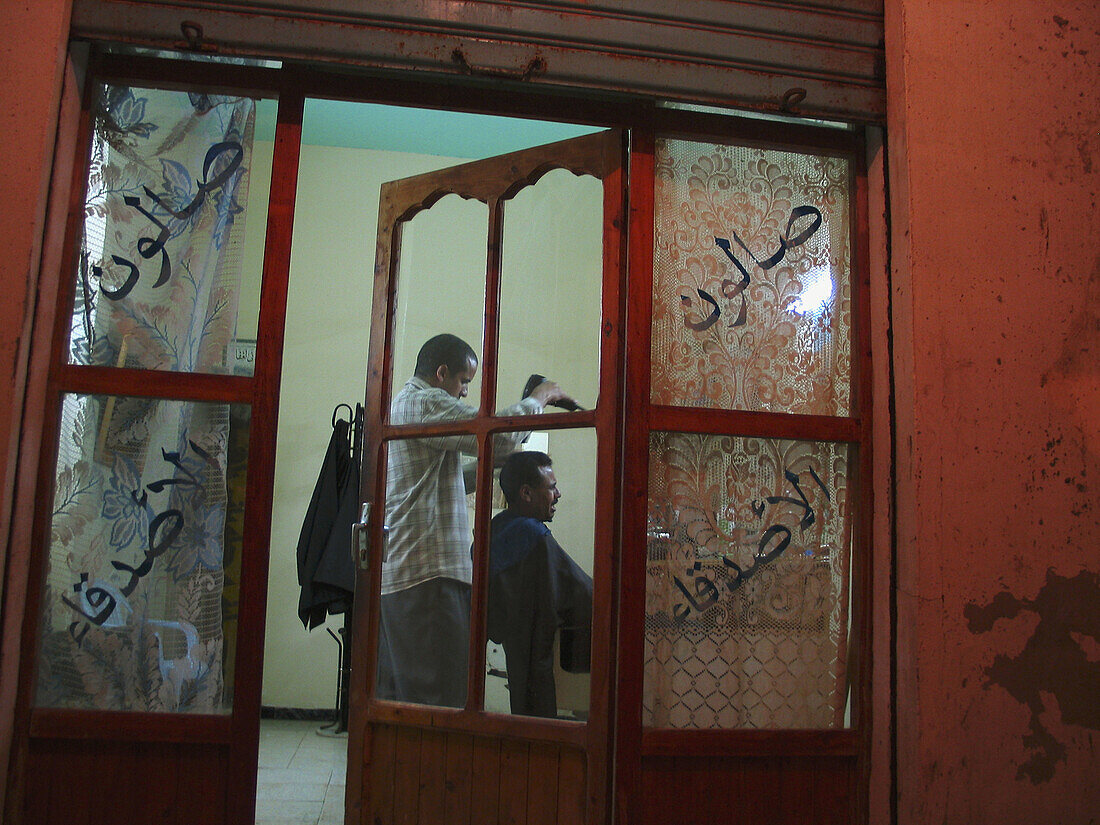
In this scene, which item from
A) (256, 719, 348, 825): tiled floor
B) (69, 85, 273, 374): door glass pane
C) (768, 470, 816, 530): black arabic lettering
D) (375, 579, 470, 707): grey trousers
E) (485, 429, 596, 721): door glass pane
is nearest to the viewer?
(69, 85, 273, 374): door glass pane

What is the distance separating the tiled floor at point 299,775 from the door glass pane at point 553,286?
1808 mm

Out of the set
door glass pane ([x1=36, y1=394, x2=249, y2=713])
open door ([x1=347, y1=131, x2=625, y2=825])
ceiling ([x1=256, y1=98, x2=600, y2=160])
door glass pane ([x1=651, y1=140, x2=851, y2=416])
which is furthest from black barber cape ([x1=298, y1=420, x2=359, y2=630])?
ceiling ([x1=256, y1=98, x2=600, y2=160])

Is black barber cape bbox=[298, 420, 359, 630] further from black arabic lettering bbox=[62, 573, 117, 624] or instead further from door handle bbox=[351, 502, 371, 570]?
black arabic lettering bbox=[62, 573, 117, 624]

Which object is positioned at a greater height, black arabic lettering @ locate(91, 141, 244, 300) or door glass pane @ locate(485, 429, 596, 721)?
black arabic lettering @ locate(91, 141, 244, 300)

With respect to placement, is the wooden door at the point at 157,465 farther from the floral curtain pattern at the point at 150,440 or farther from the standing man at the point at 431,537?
the standing man at the point at 431,537

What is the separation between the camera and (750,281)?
Answer: 2.00 m

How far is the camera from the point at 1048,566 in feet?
5.88

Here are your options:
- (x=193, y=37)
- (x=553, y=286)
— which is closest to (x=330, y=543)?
(x=553, y=286)

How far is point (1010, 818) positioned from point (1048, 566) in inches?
22.2

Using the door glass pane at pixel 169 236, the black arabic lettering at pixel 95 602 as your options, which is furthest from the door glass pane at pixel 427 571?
the black arabic lettering at pixel 95 602

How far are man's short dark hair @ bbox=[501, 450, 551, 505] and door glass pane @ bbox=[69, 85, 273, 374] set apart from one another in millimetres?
731

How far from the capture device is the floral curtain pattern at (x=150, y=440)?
176 centimetres

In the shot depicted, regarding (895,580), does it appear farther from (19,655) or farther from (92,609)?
(19,655)

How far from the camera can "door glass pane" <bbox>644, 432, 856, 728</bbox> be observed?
6.19 ft
